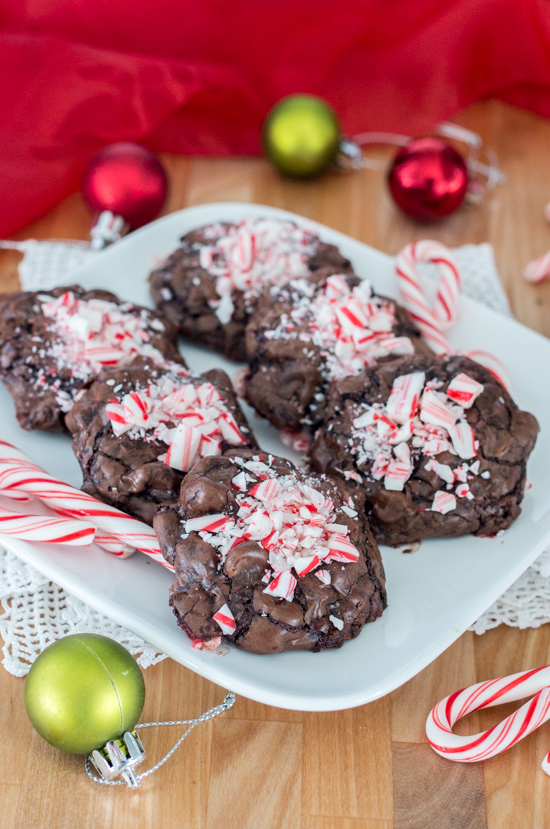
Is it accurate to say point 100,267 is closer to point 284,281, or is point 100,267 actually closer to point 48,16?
point 284,281

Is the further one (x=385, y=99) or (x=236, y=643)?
(x=385, y=99)

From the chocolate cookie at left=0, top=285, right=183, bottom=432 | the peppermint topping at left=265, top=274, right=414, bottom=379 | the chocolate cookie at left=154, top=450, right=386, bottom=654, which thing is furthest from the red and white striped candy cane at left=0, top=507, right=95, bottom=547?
the peppermint topping at left=265, top=274, right=414, bottom=379

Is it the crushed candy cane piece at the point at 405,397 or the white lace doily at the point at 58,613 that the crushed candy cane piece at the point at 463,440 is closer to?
the crushed candy cane piece at the point at 405,397

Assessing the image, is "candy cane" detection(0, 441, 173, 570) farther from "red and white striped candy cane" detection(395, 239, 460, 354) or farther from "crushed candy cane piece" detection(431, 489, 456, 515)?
"red and white striped candy cane" detection(395, 239, 460, 354)

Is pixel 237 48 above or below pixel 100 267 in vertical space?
above

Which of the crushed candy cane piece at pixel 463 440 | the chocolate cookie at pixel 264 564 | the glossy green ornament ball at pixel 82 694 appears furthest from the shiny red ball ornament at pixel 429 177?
the glossy green ornament ball at pixel 82 694

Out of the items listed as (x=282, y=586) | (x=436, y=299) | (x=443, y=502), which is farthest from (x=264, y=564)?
(x=436, y=299)

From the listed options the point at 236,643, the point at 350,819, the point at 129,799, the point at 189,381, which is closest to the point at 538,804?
the point at 350,819
